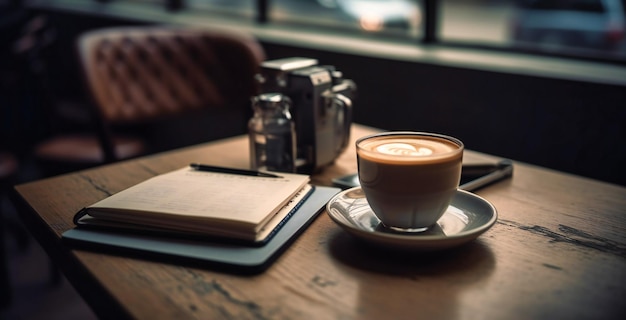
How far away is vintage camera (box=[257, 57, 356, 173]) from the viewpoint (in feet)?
3.63

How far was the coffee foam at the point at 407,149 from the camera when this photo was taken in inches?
28.4

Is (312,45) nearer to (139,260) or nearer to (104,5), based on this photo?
(139,260)

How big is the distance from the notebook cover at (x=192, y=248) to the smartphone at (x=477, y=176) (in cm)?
21

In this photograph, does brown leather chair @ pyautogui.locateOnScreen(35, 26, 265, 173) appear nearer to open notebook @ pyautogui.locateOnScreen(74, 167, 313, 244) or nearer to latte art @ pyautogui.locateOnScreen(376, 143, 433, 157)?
open notebook @ pyautogui.locateOnScreen(74, 167, 313, 244)

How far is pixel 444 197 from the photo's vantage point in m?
0.74

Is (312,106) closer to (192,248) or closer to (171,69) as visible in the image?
(192,248)

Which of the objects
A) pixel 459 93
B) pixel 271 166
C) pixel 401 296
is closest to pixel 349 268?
pixel 401 296

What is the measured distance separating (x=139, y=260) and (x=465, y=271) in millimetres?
387

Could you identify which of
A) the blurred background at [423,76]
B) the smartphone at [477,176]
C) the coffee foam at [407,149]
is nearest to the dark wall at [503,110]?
the blurred background at [423,76]

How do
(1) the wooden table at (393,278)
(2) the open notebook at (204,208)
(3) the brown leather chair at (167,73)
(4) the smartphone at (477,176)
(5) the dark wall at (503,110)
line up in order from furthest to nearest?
(3) the brown leather chair at (167,73) → (5) the dark wall at (503,110) → (4) the smartphone at (477,176) → (2) the open notebook at (204,208) → (1) the wooden table at (393,278)

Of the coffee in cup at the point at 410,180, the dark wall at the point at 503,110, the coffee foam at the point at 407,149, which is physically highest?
the coffee foam at the point at 407,149

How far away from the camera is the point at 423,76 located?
1916mm

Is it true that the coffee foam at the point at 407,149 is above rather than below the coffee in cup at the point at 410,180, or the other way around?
above

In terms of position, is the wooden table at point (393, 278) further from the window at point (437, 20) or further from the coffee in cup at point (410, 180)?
the window at point (437, 20)
